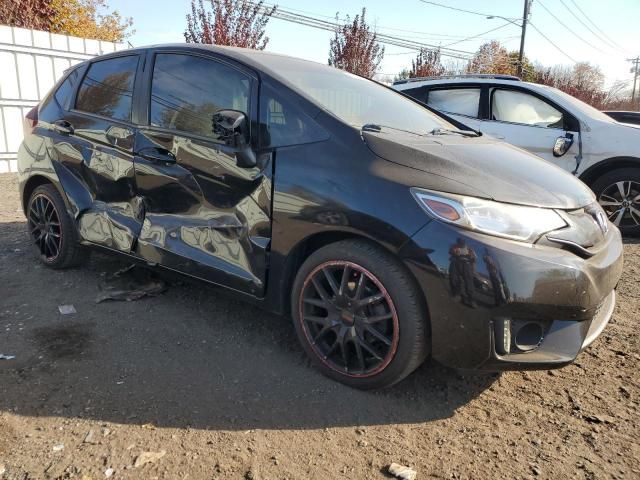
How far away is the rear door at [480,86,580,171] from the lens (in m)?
6.02

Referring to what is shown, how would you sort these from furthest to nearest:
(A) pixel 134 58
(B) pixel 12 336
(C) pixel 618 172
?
(C) pixel 618 172 → (A) pixel 134 58 → (B) pixel 12 336

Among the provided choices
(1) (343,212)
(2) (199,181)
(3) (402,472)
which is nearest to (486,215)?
(1) (343,212)

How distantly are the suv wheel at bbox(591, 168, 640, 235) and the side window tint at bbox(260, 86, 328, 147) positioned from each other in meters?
4.61

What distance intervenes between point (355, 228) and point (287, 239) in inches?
16.9

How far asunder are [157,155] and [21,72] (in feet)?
25.8

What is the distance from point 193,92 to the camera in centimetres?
319

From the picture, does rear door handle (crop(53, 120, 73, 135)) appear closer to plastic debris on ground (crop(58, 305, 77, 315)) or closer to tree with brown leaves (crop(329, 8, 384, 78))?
plastic debris on ground (crop(58, 305, 77, 315))

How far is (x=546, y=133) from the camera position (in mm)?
6082

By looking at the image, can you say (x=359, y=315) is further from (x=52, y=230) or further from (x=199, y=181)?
(x=52, y=230)

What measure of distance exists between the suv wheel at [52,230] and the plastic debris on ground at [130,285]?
1.10 feet

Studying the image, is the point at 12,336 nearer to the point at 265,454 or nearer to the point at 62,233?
the point at 62,233

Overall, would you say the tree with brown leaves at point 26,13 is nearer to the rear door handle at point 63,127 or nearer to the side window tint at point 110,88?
the rear door handle at point 63,127

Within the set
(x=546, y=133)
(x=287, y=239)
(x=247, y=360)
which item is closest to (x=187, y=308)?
(x=247, y=360)

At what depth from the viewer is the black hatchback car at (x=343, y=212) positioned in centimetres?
225
